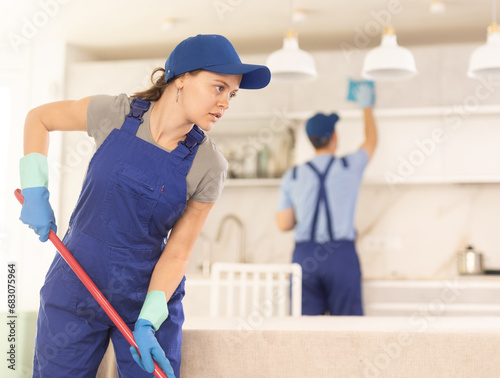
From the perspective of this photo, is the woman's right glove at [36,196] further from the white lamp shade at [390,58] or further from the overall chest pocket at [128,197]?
the white lamp shade at [390,58]

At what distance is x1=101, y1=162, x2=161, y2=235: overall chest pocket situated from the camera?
1277 millimetres

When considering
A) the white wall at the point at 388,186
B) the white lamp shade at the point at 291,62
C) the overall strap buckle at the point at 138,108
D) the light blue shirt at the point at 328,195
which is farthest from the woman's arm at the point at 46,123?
the white wall at the point at 388,186

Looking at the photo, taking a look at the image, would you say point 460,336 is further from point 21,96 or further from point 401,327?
point 21,96

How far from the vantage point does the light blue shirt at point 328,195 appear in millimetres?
3262

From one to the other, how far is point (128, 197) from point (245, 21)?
10.6ft

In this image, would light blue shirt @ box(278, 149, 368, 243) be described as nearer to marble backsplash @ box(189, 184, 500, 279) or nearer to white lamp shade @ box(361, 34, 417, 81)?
white lamp shade @ box(361, 34, 417, 81)

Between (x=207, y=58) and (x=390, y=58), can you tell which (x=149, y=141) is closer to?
(x=207, y=58)

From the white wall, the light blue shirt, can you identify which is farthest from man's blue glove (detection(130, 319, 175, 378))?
the white wall

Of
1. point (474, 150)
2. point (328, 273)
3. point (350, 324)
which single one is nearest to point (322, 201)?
point (328, 273)

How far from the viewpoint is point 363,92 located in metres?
4.04

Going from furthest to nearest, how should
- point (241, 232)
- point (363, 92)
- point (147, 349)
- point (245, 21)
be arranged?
point (241, 232) → point (245, 21) → point (363, 92) → point (147, 349)

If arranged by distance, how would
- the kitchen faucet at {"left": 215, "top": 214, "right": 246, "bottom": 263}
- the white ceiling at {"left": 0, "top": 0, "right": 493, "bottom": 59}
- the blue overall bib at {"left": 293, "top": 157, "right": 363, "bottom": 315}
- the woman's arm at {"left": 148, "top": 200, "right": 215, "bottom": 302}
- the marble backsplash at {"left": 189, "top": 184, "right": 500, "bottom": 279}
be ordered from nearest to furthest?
the woman's arm at {"left": 148, "top": 200, "right": 215, "bottom": 302} → the blue overall bib at {"left": 293, "top": 157, "right": 363, "bottom": 315} → the white ceiling at {"left": 0, "top": 0, "right": 493, "bottom": 59} → the marble backsplash at {"left": 189, "top": 184, "right": 500, "bottom": 279} → the kitchen faucet at {"left": 215, "top": 214, "right": 246, "bottom": 263}

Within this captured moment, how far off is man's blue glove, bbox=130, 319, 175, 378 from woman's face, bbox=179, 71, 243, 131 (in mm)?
440

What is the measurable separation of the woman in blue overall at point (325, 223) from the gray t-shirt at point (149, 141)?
189 cm
